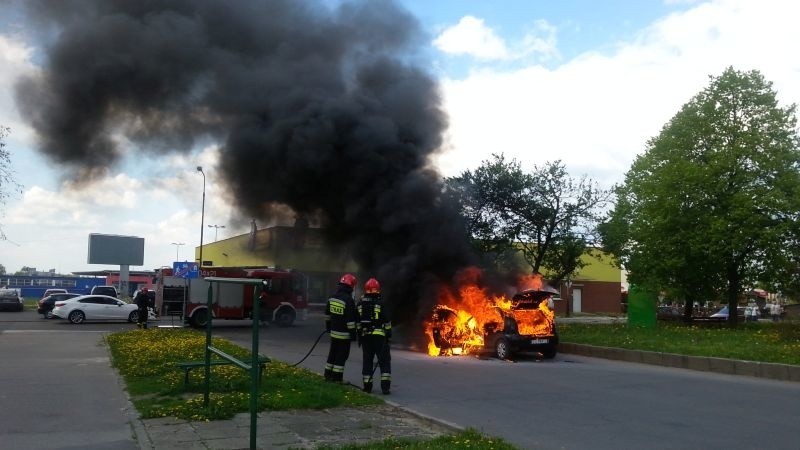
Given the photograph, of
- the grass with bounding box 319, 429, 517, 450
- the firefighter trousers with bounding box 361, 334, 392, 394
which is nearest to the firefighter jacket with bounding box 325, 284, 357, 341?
the firefighter trousers with bounding box 361, 334, 392, 394

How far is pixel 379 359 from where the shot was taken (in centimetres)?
973

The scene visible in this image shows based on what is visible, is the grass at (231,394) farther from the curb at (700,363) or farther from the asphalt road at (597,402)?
the curb at (700,363)

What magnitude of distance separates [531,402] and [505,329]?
6197 mm

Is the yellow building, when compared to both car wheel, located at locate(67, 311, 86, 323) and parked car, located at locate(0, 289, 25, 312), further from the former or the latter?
parked car, located at locate(0, 289, 25, 312)

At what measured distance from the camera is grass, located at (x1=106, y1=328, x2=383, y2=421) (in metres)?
7.66

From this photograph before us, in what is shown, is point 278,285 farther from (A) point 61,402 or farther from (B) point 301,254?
(A) point 61,402

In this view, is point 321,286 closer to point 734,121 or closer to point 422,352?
point 422,352

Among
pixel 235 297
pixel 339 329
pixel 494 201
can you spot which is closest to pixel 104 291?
pixel 235 297

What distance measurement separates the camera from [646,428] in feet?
24.0

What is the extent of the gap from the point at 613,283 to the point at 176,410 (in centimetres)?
5365

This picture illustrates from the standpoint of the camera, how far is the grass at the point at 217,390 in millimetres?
7664

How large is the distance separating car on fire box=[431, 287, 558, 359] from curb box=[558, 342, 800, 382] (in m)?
1.40

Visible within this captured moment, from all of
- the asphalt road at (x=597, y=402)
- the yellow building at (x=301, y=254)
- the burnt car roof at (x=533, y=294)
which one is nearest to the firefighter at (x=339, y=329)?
the asphalt road at (x=597, y=402)

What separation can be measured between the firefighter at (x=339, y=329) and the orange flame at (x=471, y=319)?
19.7 ft
